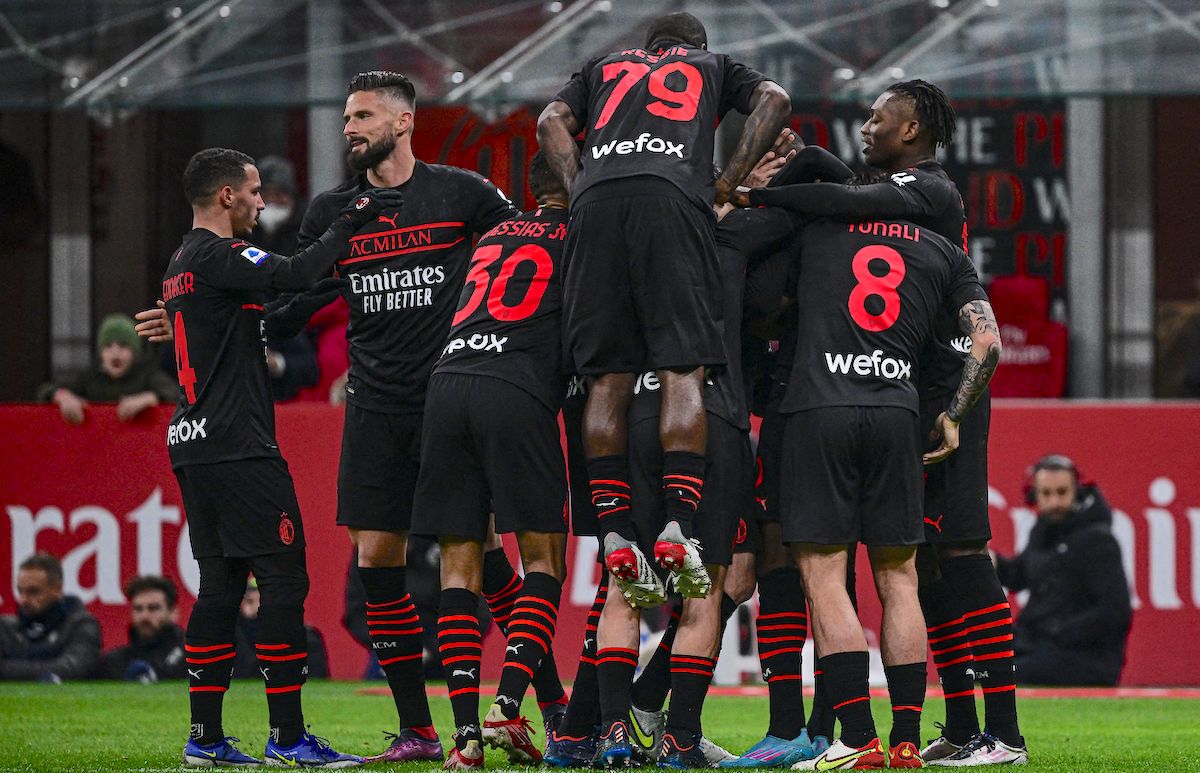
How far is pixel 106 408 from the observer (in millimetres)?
11305

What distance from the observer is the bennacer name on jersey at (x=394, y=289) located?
7121 millimetres

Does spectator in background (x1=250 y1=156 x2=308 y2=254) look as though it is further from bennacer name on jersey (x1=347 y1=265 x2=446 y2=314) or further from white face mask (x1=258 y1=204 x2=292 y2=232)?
bennacer name on jersey (x1=347 y1=265 x2=446 y2=314)

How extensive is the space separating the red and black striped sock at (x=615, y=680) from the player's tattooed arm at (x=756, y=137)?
1672 millimetres

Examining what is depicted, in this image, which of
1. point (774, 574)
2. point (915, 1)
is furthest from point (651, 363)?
point (915, 1)

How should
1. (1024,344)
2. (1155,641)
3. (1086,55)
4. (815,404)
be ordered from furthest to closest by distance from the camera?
1. (1024,344)
2. (1086,55)
3. (1155,641)
4. (815,404)

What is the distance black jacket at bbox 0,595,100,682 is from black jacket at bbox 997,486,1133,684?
17.5 feet

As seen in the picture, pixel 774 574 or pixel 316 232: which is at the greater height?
pixel 316 232

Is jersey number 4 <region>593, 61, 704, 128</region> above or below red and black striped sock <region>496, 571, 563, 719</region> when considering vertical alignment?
above

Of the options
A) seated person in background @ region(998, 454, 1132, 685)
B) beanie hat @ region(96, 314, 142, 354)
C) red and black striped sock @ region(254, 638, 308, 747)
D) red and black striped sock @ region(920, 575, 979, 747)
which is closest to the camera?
red and black striped sock @ region(254, 638, 308, 747)

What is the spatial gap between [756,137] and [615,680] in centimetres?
199

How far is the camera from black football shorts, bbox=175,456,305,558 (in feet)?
22.5

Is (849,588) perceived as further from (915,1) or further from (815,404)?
(915,1)

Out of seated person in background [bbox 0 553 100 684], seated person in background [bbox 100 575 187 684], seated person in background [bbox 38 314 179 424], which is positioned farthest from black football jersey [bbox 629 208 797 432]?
seated person in background [bbox 0 553 100 684]

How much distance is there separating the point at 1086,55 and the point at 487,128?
15.0ft
